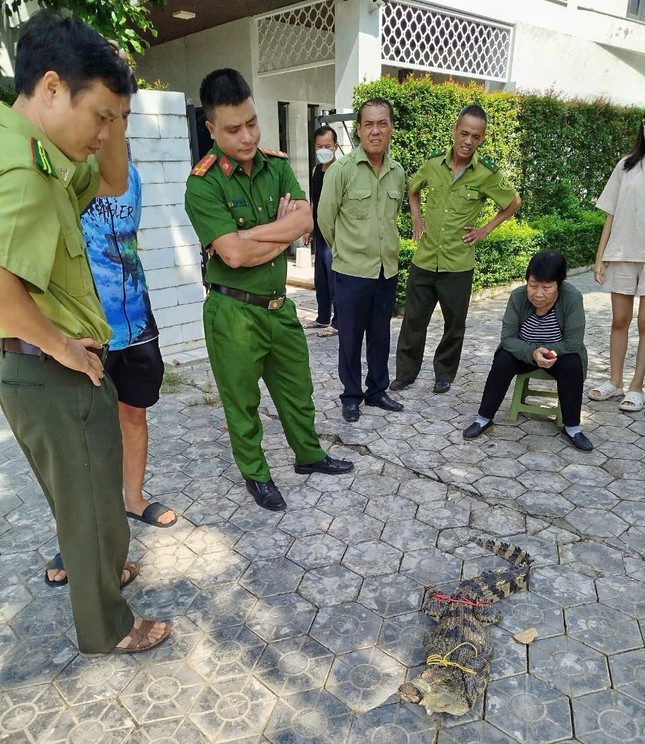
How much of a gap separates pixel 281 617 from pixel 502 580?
0.91 metres

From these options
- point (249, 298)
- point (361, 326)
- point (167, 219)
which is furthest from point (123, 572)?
point (167, 219)

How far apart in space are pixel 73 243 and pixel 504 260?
705 cm

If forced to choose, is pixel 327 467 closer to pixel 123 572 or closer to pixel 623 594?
pixel 123 572

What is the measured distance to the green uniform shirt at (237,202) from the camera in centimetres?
259

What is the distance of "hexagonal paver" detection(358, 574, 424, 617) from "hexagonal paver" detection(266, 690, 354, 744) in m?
0.45

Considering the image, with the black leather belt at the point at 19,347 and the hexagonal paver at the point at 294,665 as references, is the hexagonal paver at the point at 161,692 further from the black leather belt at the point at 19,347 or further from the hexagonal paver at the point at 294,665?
the black leather belt at the point at 19,347

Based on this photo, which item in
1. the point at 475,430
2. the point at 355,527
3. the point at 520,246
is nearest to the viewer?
the point at 355,527

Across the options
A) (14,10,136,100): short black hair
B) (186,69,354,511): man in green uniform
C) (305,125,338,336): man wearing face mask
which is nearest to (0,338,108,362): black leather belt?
(14,10,136,100): short black hair

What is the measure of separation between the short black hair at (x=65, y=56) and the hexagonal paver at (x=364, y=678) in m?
1.98

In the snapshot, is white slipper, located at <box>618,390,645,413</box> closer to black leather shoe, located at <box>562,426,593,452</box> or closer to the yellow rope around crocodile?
black leather shoe, located at <box>562,426,593,452</box>

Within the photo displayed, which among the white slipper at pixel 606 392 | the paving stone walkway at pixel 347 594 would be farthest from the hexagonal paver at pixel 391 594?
the white slipper at pixel 606 392

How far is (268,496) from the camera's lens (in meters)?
2.98

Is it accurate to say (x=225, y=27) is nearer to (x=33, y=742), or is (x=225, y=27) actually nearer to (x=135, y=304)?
(x=135, y=304)

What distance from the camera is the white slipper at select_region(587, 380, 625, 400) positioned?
4.30 metres
